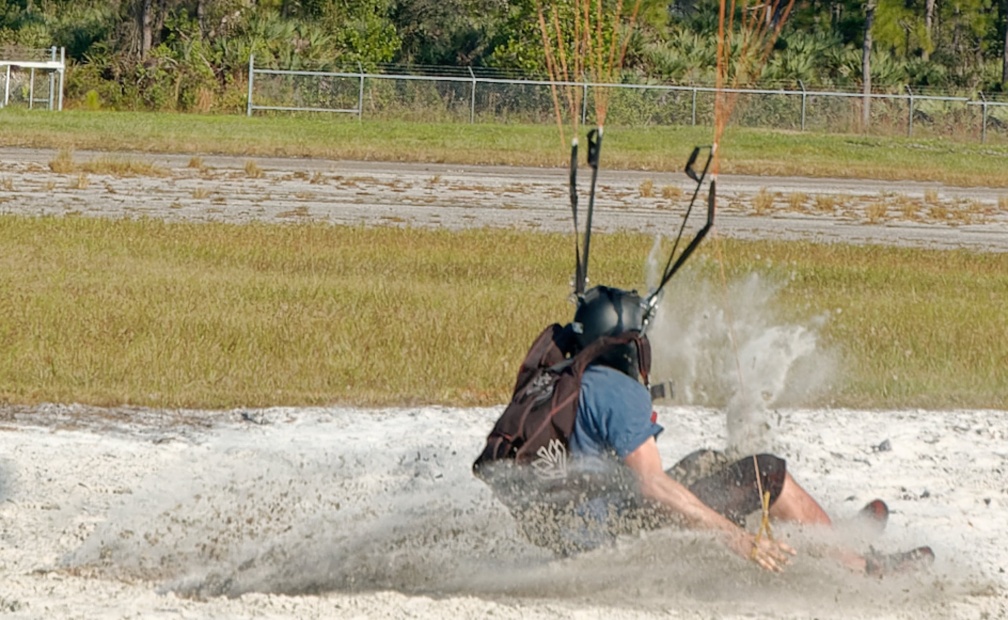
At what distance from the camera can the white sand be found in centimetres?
595

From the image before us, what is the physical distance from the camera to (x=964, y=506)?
7820 millimetres

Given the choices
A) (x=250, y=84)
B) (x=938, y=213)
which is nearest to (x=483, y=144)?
(x=250, y=84)

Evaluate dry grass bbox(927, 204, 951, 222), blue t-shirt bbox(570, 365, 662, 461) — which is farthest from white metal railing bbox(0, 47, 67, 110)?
blue t-shirt bbox(570, 365, 662, 461)

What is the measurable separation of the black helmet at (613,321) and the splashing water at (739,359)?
2.61 meters

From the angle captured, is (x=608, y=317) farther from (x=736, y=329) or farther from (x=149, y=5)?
(x=149, y=5)

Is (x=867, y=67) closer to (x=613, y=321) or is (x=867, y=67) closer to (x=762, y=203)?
(x=762, y=203)

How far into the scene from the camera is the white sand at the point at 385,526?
19.5 feet

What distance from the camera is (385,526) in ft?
22.6

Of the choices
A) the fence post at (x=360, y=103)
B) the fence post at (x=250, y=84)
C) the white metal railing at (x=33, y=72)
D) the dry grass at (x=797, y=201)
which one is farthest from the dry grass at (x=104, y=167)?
the white metal railing at (x=33, y=72)

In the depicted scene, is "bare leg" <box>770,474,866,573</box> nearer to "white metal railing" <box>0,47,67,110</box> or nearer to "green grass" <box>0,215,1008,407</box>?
"green grass" <box>0,215,1008,407</box>

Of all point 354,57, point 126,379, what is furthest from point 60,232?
point 354,57

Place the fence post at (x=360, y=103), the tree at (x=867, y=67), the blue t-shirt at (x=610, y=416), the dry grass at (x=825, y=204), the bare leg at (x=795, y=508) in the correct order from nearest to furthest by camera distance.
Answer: the blue t-shirt at (x=610, y=416) → the bare leg at (x=795, y=508) → the dry grass at (x=825, y=204) → the fence post at (x=360, y=103) → the tree at (x=867, y=67)

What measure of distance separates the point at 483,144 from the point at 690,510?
104ft

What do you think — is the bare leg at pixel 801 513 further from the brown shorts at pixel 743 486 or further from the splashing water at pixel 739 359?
the splashing water at pixel 739 359
